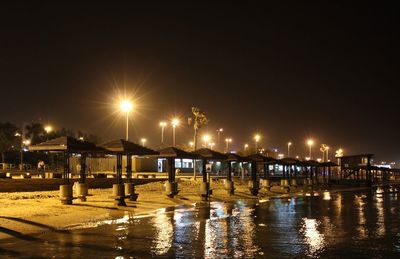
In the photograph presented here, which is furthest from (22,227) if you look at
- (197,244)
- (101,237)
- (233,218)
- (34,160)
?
(34,160)

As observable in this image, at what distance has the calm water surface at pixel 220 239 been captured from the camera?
41.4 feet

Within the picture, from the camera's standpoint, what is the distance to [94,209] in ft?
78.6

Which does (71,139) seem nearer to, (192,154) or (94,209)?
(94,209)

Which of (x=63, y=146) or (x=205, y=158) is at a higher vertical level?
(x=63, y=146)

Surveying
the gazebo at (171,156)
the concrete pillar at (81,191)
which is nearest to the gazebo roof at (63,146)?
the concrete pillar at (81,191)

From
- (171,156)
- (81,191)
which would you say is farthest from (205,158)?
(81,191)

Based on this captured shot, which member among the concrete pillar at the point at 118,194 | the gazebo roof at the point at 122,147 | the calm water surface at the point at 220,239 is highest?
the gazebo roof at the point at 122,147

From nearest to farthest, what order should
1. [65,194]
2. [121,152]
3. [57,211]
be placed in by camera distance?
[57,211] → [65,194] → [121,152]

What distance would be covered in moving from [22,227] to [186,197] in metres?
17.6

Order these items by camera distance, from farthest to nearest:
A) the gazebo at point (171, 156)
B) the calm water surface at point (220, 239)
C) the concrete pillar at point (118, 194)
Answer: the gazebo at point (171, 156)
the concrete pillar at point (118, 194)
the calm water surface at point (220, 239)

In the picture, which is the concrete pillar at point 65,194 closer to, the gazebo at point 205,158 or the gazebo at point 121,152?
the gazebo at point 121,152

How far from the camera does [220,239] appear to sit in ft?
49.3

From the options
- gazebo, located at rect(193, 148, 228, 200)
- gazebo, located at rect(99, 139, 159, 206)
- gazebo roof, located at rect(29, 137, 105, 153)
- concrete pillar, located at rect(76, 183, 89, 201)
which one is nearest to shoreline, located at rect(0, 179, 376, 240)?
concrete pillar, located at rect(76, 183, 89, 201)

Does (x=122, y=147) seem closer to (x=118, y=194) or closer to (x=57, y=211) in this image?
(x=118, y=194)
